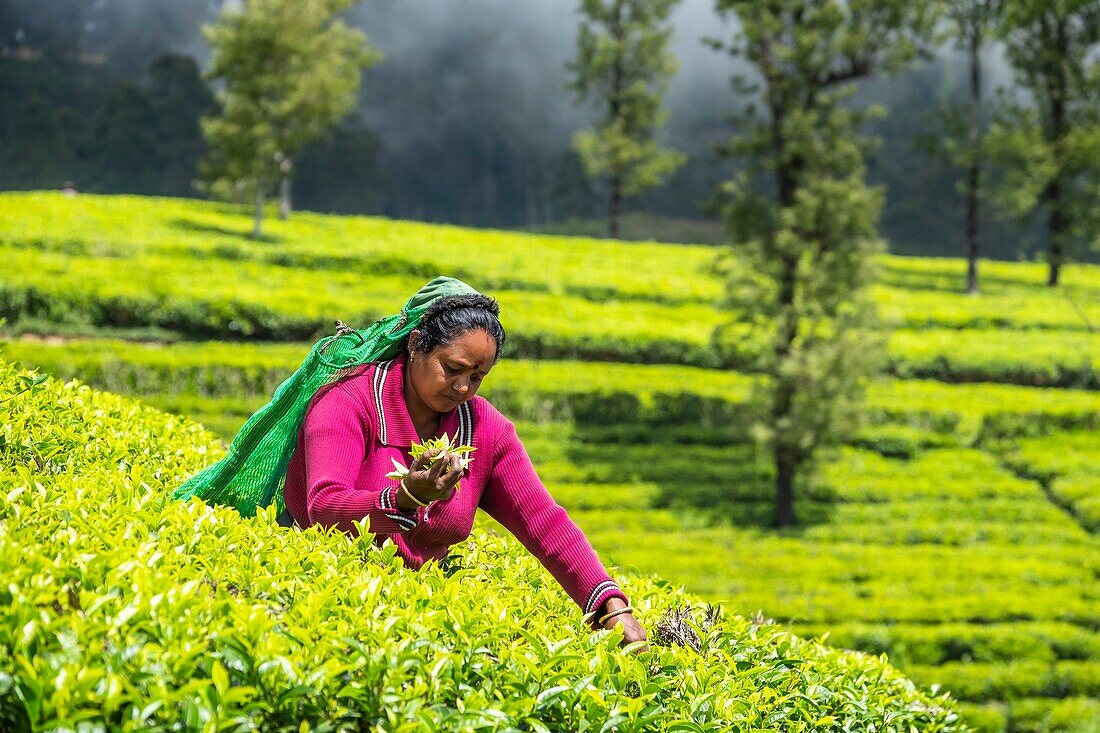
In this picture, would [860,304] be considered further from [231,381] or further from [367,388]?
[367,388]

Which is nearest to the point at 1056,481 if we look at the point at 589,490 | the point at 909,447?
the point at 909,447

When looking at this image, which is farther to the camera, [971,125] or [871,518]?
[971,125]

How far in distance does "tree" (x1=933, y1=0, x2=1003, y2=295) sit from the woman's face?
100 feet

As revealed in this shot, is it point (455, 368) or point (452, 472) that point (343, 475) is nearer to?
point (455, 368)

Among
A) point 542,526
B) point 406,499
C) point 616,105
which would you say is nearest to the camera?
point 406,499

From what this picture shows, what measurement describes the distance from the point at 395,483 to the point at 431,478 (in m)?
0.53

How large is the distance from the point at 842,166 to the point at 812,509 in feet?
20.3

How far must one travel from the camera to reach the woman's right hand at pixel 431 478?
103 inches

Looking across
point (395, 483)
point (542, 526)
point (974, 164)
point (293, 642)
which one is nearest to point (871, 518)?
point (542, 526)

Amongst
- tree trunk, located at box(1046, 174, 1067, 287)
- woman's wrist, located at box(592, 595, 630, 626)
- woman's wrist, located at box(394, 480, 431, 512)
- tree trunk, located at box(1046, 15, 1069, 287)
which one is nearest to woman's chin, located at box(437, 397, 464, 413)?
woman's wrist, located at box(394, 480, 431, 512)

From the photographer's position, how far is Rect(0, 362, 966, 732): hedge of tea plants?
1.98 meters

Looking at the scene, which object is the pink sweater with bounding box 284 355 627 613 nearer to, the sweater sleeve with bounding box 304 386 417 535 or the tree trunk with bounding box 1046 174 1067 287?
the sweater sleeve with bounding box 304 386 417 535

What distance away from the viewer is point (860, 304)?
1692 centimetres

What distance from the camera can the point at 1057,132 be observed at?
1329 inches
